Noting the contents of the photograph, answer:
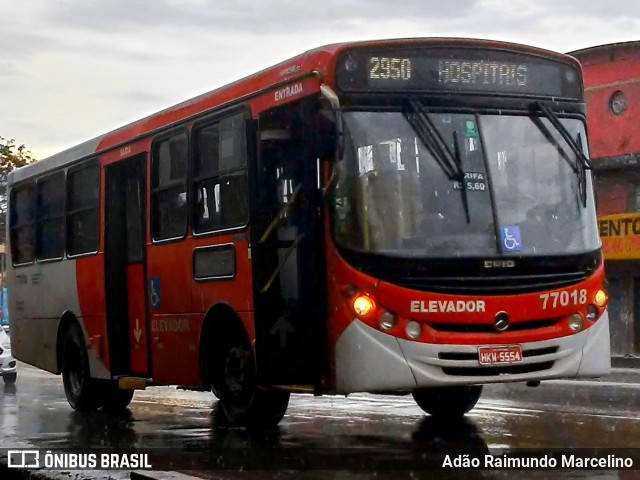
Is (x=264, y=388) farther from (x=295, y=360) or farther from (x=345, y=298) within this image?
(x=345, y=298)

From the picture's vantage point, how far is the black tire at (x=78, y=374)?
16.2m

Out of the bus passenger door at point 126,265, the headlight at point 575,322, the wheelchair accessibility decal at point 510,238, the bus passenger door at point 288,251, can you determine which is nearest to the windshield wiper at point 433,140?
the wheelchair accessibility decal at point 510,238

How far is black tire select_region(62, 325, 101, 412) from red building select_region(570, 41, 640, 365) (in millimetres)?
19780

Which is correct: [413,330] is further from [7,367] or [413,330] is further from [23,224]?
[7,367]

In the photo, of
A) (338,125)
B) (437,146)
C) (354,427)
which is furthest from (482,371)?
(354,427)

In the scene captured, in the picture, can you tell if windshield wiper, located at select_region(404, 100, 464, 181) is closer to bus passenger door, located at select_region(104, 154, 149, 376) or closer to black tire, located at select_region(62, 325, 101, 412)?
bus passenger door, located at select_region(104, 154, 149, 376)

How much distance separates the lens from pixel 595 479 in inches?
335

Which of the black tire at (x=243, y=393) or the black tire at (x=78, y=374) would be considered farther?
the black tire at (x=78, y=374)

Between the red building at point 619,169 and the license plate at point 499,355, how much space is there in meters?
23.5

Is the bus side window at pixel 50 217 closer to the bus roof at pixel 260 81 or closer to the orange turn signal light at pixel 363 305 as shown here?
the bus roof at pixel 260 81

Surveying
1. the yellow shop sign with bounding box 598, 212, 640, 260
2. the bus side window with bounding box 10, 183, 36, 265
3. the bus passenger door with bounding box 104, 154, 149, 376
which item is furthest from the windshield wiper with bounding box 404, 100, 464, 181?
the yellow shop sign with bounding box 598, 212, 640, 260

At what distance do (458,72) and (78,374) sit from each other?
7.49 metres

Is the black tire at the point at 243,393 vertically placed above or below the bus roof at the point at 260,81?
below

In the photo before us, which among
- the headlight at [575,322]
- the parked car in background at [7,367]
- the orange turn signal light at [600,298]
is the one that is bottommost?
the parked car in background at [7,367]
